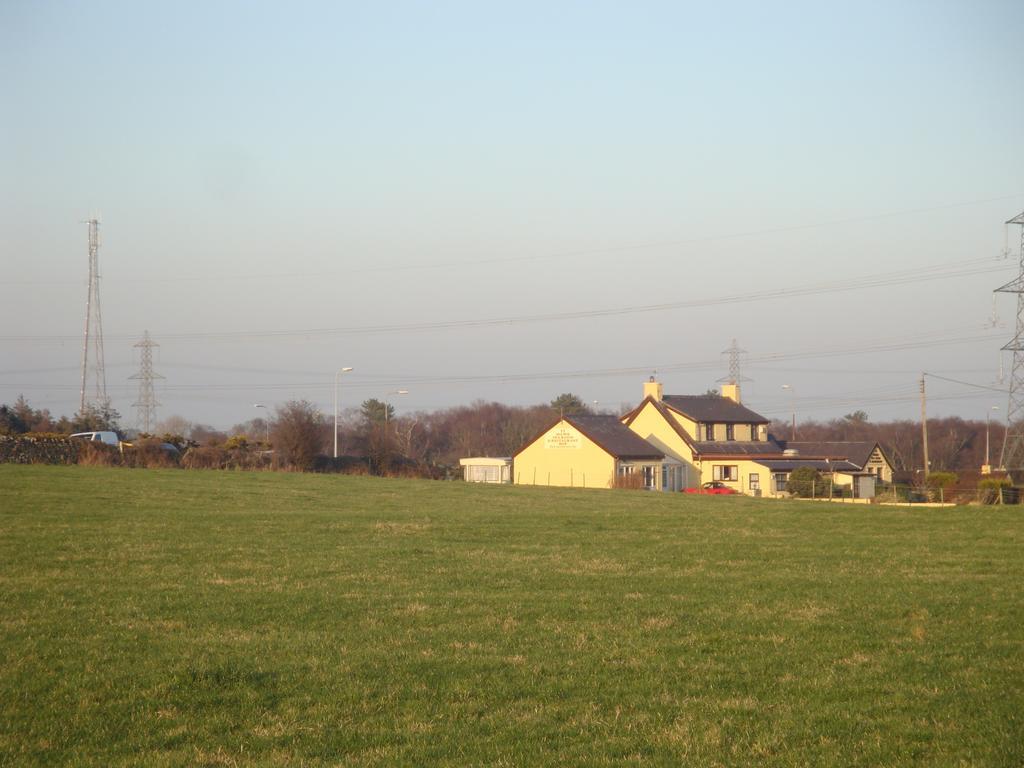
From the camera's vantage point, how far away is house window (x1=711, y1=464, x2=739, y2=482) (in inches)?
3164

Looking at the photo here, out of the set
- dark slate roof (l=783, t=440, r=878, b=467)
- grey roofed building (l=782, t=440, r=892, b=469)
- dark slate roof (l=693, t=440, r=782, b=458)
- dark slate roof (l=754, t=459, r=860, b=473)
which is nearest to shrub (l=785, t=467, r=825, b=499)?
dark slate roof (l=754, t=459, r=860, b=473)

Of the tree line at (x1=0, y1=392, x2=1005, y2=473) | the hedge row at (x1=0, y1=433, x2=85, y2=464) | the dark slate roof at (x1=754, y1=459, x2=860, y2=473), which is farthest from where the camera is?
the tree line at (x1=0, y1=392, x2=1005, y2=473)

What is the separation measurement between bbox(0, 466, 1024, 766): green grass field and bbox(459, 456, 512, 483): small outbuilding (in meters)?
63.4

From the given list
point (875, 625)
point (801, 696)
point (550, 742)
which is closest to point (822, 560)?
point (875, 625)

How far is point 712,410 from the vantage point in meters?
86.8

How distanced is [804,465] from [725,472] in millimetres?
6005

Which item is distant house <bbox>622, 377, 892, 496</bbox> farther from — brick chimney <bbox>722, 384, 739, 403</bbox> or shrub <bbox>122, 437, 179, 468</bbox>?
shrub <bbox>122, 437, 179, 468</bbox>

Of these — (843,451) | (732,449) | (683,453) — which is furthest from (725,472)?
(843,451)

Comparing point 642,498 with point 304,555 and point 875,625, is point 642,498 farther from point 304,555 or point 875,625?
point 875,625

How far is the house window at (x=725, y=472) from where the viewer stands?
264 ft

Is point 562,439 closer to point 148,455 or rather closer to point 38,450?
point 148,455

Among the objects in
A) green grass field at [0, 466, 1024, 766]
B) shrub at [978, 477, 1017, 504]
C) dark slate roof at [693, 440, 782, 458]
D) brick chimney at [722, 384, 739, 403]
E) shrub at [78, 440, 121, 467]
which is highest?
brick chimney at [722, 384, 739, 403]

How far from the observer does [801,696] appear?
33.2ft

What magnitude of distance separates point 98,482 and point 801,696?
33.3 m
